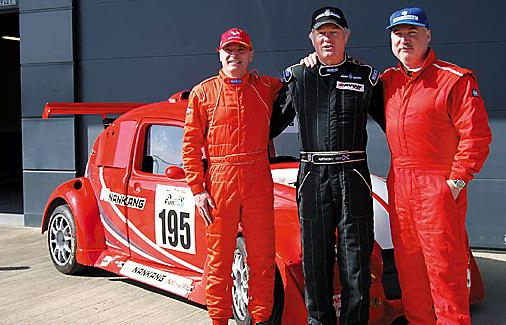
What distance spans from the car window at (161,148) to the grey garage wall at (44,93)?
3740 mm

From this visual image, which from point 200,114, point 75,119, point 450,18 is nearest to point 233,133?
point 200,114

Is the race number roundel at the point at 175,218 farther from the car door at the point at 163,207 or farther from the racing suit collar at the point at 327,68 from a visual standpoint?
the racing suit collar at the point at 327,68

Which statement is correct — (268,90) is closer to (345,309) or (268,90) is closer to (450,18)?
(345,309)

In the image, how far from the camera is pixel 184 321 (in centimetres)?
494

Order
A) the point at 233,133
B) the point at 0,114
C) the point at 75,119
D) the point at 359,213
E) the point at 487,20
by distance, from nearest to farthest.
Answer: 1. the point at 359,213
2. the point at 233,133
3. the point at 487,20
4. the point at 75,119
5. the point at 0,114

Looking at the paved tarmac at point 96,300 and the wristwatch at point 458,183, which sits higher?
the wristwatch at point 458,183

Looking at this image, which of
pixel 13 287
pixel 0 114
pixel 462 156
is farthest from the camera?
pixel 0 114

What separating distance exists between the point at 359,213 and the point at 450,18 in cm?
441

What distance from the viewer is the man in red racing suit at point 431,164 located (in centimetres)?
363

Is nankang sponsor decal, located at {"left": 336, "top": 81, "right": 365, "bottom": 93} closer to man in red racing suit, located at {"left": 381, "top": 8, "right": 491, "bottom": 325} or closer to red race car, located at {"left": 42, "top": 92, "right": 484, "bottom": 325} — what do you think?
man in red racing suit, located at {"left": 381, "top": 8, "right": 491, "bottom": 325}

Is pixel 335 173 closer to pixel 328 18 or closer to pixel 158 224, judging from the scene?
pixel 328 18

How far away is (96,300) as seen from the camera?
555cm

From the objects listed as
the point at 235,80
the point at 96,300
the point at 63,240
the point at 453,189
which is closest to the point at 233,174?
the point at 235,80

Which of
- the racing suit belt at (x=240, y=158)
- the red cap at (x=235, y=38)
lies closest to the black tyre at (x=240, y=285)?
the racing suit belt at (x=240, y=158)
